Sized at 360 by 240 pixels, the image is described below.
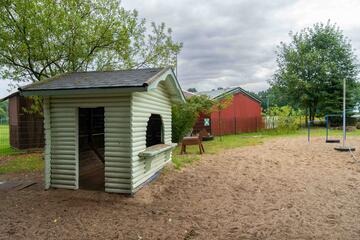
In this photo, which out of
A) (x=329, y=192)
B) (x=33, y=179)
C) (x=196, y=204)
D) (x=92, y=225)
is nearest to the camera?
(x=92, y=225)

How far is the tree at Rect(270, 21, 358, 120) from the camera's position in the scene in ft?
76.0

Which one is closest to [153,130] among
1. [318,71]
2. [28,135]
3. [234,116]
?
[28,135]

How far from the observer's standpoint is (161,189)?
540 cm

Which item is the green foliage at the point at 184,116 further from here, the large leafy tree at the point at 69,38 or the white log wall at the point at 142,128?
the white log wall at the point at 142,128

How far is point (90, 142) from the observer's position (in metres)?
8.01

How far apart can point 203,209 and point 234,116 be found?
17.3 meters

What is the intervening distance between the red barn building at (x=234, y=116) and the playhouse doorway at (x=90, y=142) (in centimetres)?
973

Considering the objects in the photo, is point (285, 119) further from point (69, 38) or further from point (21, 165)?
point (21, 165)

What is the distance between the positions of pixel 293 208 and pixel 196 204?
1692mm

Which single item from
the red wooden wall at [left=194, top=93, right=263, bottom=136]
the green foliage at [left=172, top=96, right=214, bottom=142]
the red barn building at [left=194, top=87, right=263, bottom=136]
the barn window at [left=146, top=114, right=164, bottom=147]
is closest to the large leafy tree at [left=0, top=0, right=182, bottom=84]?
the green foliage at [left=172, top=96, right=214, bottom=142]

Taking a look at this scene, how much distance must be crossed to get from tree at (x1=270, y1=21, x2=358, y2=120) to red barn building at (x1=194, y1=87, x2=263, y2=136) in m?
4.36

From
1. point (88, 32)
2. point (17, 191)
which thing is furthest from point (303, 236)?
point (88, 32)

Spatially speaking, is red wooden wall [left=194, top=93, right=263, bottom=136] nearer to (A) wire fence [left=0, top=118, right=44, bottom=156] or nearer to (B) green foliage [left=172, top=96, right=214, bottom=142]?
(B) green foliage [left=172, top=96, right=214, bottom=142]

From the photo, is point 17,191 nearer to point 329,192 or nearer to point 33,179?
point 33,179
